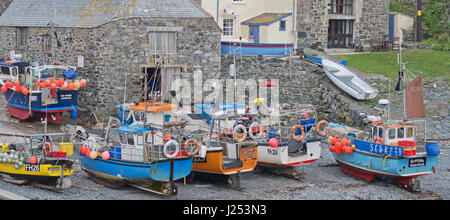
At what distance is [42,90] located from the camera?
30.9 metres

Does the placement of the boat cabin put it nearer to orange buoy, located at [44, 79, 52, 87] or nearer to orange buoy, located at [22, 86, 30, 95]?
orange buoy, located at [44, 79, 52, 87]

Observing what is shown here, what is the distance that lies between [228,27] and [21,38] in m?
10.3

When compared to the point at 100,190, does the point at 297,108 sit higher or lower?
higher

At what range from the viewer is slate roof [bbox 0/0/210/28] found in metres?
32.9

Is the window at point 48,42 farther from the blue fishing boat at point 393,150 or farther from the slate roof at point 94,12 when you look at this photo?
the blue fishing boat at point 393,150

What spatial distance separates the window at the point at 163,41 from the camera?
3306 cm

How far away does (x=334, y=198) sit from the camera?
24375 mm

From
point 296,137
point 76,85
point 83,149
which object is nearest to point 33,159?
point 83,149

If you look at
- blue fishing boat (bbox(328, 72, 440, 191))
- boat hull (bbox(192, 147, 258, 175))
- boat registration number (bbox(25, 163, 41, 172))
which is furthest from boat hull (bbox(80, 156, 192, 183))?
blue fishing boat (bbox(328, 72, 440, 191))

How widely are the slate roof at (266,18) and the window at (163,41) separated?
285 inches

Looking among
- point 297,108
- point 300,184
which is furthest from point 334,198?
point 297,108

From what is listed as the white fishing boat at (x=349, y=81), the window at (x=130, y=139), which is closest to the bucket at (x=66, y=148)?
the window at (x=130, y=139)

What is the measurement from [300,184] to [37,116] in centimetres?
1132

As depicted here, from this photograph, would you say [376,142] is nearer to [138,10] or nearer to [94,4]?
→ [138,10]
